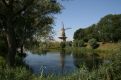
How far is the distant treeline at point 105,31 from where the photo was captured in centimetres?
11128

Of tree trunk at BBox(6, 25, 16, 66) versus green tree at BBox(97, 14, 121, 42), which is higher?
green tree at BBox(97, 14, 121, 42)

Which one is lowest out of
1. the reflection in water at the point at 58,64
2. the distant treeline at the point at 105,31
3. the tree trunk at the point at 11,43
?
the reflection in water at the point at 58,64

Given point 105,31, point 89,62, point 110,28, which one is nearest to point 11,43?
point 89,62

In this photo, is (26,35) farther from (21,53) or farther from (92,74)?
(92,74)

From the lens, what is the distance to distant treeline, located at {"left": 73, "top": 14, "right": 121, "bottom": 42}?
111 meters

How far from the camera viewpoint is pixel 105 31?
118m

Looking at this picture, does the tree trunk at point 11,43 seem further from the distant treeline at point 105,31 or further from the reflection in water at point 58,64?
the distant treeline at point 105,31

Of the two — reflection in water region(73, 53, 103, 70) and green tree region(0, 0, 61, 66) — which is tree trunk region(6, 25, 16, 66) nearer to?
green tree region(0, 0, 61, 66)

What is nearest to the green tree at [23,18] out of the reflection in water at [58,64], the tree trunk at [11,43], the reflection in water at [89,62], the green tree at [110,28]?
the tree trunk at [11,43]

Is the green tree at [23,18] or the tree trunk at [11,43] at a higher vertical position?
the green tree at [23,18]

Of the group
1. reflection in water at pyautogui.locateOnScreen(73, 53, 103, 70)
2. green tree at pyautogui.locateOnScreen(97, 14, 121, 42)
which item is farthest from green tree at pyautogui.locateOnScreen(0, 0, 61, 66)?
green tree at pyautogui.locateOnScreen(97, 14, 121, 42)

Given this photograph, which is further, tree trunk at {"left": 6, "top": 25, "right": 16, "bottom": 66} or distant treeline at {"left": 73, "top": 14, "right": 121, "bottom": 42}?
distant treeline at {"left": 73, "top": 14, "right": 121, "bottom": 42}

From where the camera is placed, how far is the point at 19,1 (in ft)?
84.9

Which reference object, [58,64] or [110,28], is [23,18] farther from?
[110,28]
